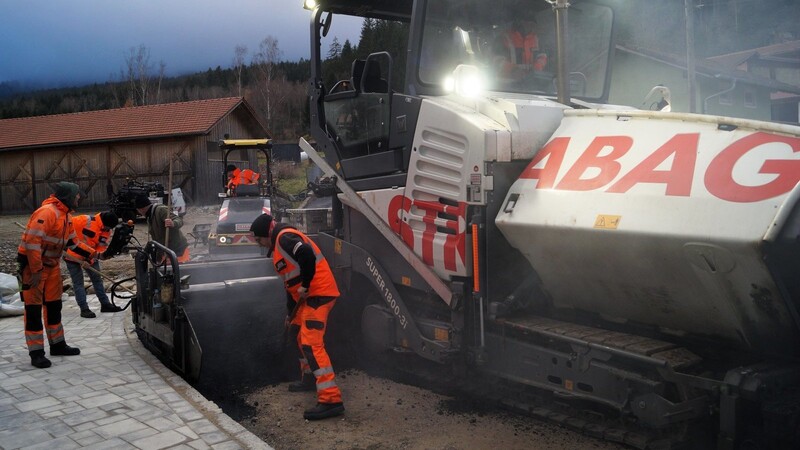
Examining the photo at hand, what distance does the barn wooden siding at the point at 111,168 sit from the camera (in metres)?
24.4

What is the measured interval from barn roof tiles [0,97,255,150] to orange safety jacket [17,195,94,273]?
17990 millimetres

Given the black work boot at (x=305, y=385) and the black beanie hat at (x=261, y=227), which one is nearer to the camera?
the black beanie hat at (x=261, y=227)

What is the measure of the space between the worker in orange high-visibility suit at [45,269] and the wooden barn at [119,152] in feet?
57.0

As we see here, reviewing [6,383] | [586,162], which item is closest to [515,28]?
[586,162]

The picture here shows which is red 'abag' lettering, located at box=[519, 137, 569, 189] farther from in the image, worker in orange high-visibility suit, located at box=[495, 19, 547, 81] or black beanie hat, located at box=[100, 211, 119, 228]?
black beanie hat, located at box=[100, 211, 119, 228]

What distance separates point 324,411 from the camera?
16.5 ft

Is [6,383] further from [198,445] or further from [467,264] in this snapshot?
[467,264]

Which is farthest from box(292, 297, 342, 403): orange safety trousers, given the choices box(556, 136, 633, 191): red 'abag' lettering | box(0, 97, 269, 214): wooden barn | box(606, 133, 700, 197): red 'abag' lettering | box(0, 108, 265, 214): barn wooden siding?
box(0, 97, 269, 214): wooden barn

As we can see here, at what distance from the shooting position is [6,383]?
5.71 m

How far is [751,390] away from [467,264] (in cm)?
193

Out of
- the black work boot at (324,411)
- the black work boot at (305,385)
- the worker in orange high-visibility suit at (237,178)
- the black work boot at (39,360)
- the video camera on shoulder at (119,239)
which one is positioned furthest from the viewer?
the worker in orange high-visibility suit at (237,178)

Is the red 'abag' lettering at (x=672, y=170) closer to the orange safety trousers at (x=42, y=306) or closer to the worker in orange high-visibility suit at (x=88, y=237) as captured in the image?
the orange safety trousers at (x=42, y=306)

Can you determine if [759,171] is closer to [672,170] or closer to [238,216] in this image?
[672,170]

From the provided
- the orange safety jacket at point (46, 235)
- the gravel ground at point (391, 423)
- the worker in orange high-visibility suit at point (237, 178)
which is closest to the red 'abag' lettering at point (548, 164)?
the gravel ground at point (391, 423)
